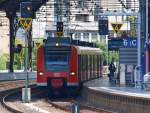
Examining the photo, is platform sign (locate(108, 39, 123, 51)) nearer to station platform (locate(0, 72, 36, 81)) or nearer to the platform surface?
the platform surface

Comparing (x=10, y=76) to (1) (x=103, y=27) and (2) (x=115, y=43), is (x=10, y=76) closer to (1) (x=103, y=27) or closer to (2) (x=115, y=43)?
(1) (x=103, y=27)

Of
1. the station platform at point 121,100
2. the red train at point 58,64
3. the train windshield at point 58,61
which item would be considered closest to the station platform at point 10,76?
the red train at point 58,64

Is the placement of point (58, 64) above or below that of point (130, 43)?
below

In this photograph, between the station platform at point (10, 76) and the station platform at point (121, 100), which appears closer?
the station platform at point (121, 100)

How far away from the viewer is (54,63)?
36.3 metres

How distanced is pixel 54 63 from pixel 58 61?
235 millimetres

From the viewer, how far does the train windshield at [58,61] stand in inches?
1430

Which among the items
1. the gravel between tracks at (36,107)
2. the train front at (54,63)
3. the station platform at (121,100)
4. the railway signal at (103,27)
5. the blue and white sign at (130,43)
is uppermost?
the railway signal at (103,27)

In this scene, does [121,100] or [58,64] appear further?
[58,64]

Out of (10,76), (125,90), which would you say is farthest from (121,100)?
(10,76)

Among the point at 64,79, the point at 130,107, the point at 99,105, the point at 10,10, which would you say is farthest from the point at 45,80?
the point at 10,10

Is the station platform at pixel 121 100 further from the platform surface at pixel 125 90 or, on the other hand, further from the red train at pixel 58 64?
the red train at pixel 58 64

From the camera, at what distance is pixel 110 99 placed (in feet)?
96.5

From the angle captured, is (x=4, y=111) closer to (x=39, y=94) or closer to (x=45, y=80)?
(x=45, y=80)
